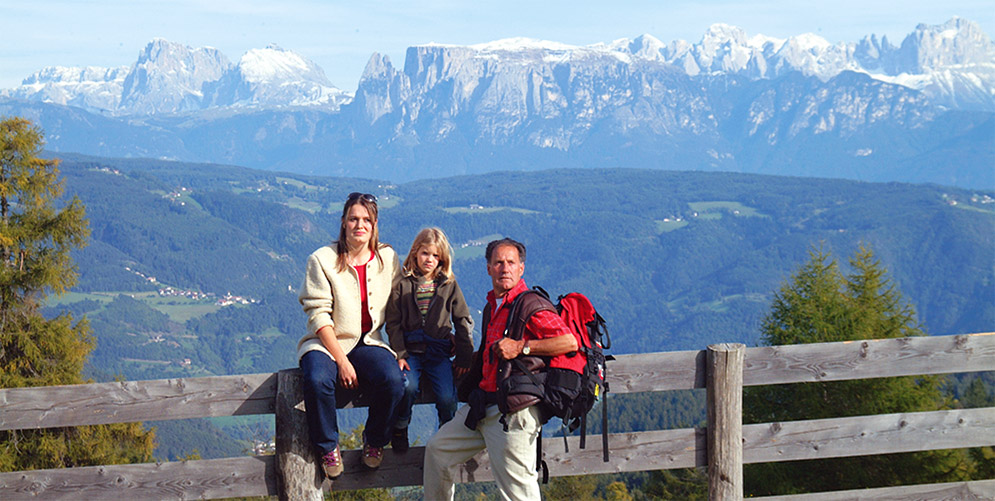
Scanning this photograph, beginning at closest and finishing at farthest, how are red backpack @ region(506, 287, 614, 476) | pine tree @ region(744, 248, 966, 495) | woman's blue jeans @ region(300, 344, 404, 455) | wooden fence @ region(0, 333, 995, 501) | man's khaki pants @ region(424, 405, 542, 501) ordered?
red backpack @ region(506, 287, 614, 476), man's khaki pants @ region(424, 405, 542, 501), woman's blue jeans @ region(300, 344, 404, 455), wooden fence @ region(0, 333, 995, 501), pine tree @ region(744, 248, 966, 495)

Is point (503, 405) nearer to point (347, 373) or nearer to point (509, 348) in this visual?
point (509, 348)

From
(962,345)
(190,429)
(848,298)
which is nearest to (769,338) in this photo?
(848,298)

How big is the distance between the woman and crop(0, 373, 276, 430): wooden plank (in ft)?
1.37

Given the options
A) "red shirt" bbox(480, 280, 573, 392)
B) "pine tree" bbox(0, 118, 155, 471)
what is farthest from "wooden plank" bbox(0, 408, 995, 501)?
"pine tree" bbox(0, 118, 155, 471)

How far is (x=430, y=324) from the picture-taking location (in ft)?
17.9

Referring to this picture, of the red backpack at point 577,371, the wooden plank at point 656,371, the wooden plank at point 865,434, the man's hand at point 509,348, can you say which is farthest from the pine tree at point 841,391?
the man's hand at point 509,348

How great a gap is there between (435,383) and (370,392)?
0.41 meters

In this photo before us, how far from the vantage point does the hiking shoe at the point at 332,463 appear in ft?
17.1

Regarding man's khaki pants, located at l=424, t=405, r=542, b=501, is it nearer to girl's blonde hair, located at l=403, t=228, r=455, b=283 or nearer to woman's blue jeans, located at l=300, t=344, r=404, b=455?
woman's blue jeans, located at l=300, t=344, r=404, b=455

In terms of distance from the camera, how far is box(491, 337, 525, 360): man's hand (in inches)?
191

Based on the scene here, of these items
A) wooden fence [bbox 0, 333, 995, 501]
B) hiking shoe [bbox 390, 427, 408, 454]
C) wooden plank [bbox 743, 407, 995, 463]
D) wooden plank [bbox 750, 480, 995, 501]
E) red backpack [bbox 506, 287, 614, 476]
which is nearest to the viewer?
red backpack [bbox 506, 287, 614, 476]

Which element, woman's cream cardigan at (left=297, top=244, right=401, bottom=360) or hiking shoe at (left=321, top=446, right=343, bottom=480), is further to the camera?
woman's cream cardigan at (left=297, top=244, right=401, bottom=360)

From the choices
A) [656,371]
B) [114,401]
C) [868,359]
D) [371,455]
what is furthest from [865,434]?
[114,401]

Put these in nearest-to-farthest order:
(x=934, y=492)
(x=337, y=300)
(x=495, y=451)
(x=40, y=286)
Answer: (x=495, y=451) → (x=337, y=300) → (x=934, y=492) → (x=40, y=286)
